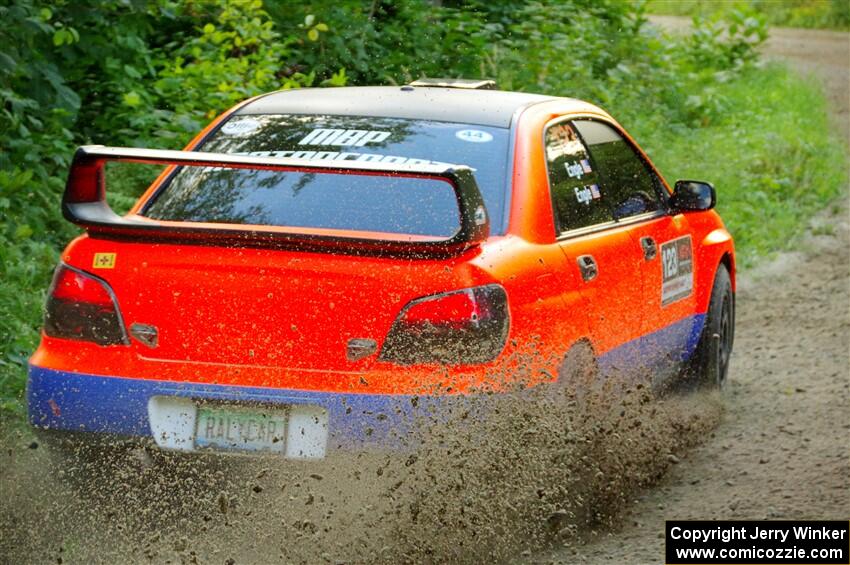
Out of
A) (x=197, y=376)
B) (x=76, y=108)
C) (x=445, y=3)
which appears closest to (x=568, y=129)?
(x=197, y=376)

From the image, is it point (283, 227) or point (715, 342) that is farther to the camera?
point (715, 342)

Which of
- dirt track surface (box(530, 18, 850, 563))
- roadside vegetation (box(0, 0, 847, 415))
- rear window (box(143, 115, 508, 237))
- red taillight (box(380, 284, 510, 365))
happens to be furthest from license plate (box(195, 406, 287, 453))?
roadside vegetation (box(0, 0, 847, 415))

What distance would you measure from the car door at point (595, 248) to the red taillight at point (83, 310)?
1.58 metres

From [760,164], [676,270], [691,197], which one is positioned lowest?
[760,164]

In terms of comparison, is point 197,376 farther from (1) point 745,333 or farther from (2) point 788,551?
(1) point 745,333

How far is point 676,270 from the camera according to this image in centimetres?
658

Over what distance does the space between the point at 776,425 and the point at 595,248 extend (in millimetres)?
1841

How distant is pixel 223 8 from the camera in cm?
1086

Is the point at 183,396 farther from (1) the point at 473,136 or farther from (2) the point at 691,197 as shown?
(2) the point at 691,197

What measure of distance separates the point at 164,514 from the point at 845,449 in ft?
10.2

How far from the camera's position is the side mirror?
6.59m

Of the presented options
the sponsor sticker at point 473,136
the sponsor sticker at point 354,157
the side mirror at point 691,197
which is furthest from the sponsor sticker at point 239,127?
the side mirror at point 691,197

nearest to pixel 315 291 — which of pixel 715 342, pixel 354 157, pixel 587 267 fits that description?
pixel 354 157

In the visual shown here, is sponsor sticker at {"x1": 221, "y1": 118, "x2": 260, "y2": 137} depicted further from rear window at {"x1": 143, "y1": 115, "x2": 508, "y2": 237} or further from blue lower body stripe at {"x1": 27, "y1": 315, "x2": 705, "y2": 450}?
blue lower body stripe at {"x1": 27, "y1": 315, "x2": 705, "y2": 450}
